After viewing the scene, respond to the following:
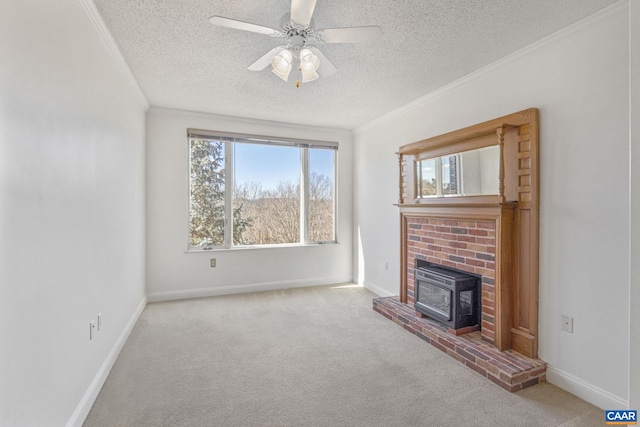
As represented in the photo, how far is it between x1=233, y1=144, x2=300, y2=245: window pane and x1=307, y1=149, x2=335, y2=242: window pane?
8.9 inches

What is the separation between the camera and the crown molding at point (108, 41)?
197 cm

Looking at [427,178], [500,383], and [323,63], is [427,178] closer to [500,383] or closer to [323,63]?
[323,63]

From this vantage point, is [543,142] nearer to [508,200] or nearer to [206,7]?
[508,200]

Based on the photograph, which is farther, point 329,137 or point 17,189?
point 329,137

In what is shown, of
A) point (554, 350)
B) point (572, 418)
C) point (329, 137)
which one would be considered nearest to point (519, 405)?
point (572, 418)

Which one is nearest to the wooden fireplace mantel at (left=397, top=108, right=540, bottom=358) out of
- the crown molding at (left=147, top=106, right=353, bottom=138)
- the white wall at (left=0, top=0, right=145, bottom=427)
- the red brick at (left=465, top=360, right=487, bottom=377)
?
the red brick at (left=465, top=360, right=487, bottom=377)

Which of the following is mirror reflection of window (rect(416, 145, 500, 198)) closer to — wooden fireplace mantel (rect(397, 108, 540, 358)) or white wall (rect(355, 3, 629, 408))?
wooden fireplace mantel (rect(397, 108, 540, 358))

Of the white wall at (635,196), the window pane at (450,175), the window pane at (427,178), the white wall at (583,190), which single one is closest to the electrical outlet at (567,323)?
the white wall at (583,190)

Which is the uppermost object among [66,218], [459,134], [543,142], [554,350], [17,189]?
[459,134]

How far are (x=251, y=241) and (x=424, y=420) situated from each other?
3.31 metres

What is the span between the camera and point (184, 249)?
424 centimetres

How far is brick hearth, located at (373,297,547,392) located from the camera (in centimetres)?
222

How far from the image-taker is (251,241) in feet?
15.2

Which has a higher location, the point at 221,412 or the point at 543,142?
the point at 543,142
